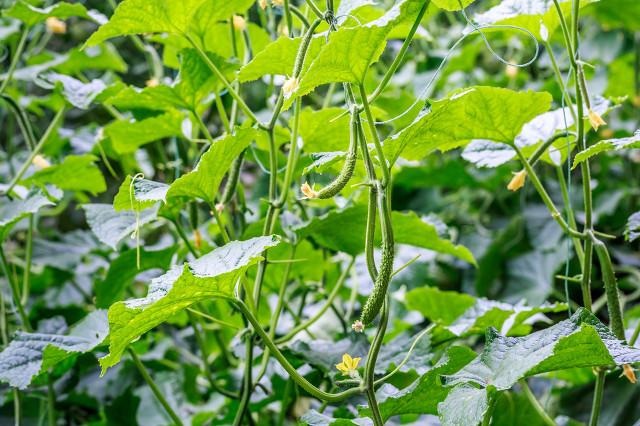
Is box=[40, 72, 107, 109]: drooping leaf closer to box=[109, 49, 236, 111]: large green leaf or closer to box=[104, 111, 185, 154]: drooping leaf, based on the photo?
box=[104, 111, 185, 154]: drooping leaf

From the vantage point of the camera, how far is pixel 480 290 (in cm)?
165

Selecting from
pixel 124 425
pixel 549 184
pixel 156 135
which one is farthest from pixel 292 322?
pixel 549 184

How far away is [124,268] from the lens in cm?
117

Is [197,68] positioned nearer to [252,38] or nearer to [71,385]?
[252,38]

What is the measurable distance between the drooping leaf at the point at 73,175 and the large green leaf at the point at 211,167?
15.5 inches

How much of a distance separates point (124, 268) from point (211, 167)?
0.40 metres

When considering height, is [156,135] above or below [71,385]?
above

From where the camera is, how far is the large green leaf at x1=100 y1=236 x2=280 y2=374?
67cm

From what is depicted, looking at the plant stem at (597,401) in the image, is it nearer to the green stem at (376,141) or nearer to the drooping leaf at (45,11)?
the green stem at (376,141)

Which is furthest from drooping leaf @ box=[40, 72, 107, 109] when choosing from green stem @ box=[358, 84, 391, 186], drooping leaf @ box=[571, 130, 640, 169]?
drooping leaf @ box=[571, 130, 640, 169]

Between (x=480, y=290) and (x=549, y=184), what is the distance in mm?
372

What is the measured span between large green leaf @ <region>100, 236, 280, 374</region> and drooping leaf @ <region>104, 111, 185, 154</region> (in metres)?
0.42

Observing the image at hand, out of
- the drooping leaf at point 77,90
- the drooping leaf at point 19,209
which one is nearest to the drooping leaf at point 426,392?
the drooping leaf at point 19,209

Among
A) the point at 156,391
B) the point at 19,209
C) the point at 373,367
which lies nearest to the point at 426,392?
the point at 373,367
